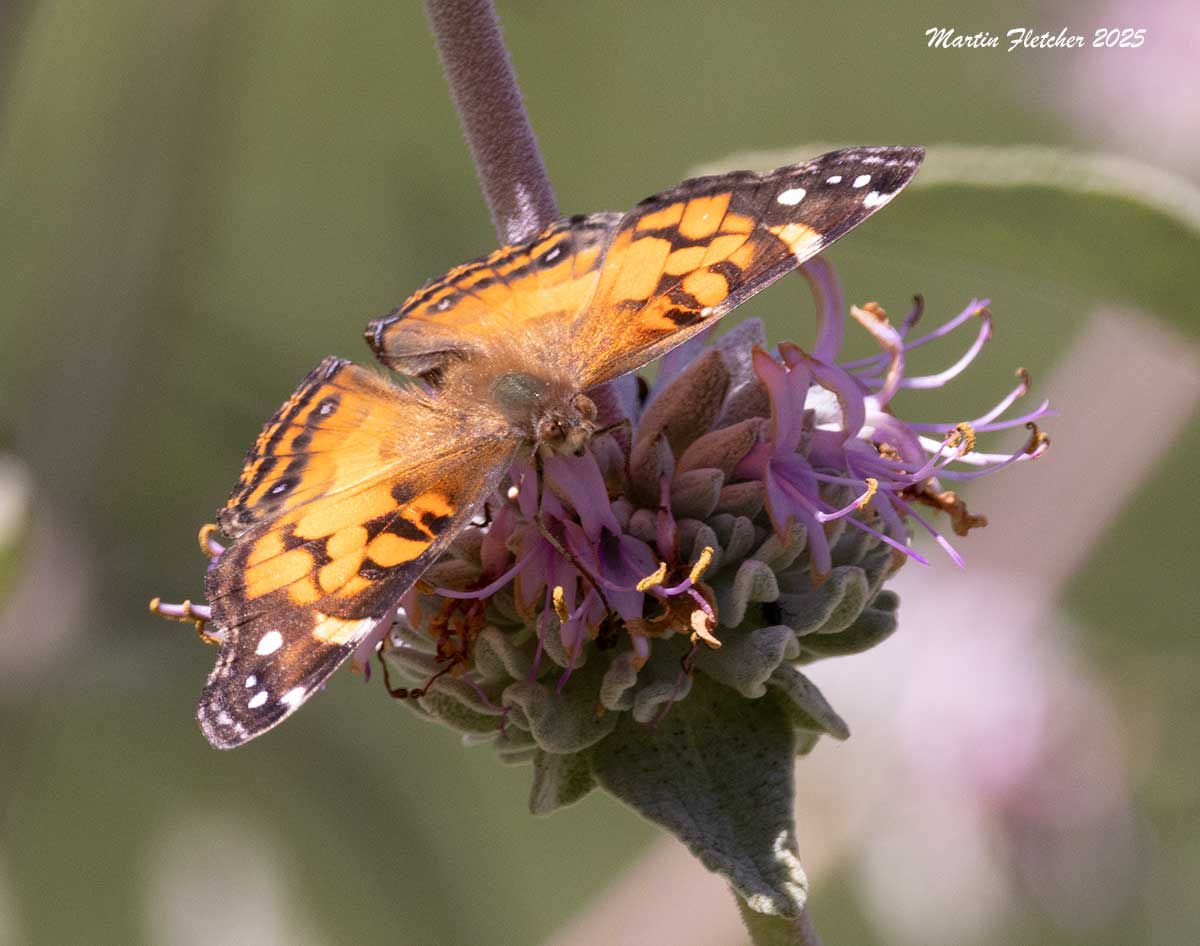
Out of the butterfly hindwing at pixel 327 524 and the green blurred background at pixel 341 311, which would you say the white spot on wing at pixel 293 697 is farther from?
the green blurred background at pixel 341 311

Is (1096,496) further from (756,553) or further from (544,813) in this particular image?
(544,813)

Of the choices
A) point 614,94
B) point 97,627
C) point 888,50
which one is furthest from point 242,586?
point 888,50

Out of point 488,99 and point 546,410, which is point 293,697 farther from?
point 488,99

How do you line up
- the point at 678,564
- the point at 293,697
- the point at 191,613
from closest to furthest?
the point at 293,697 → the point at 678,564 → the point at 191,613

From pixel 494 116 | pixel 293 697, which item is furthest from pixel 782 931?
pixel 494 116

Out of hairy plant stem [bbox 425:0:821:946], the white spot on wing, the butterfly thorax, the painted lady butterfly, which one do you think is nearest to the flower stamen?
the painted lady butterfly
